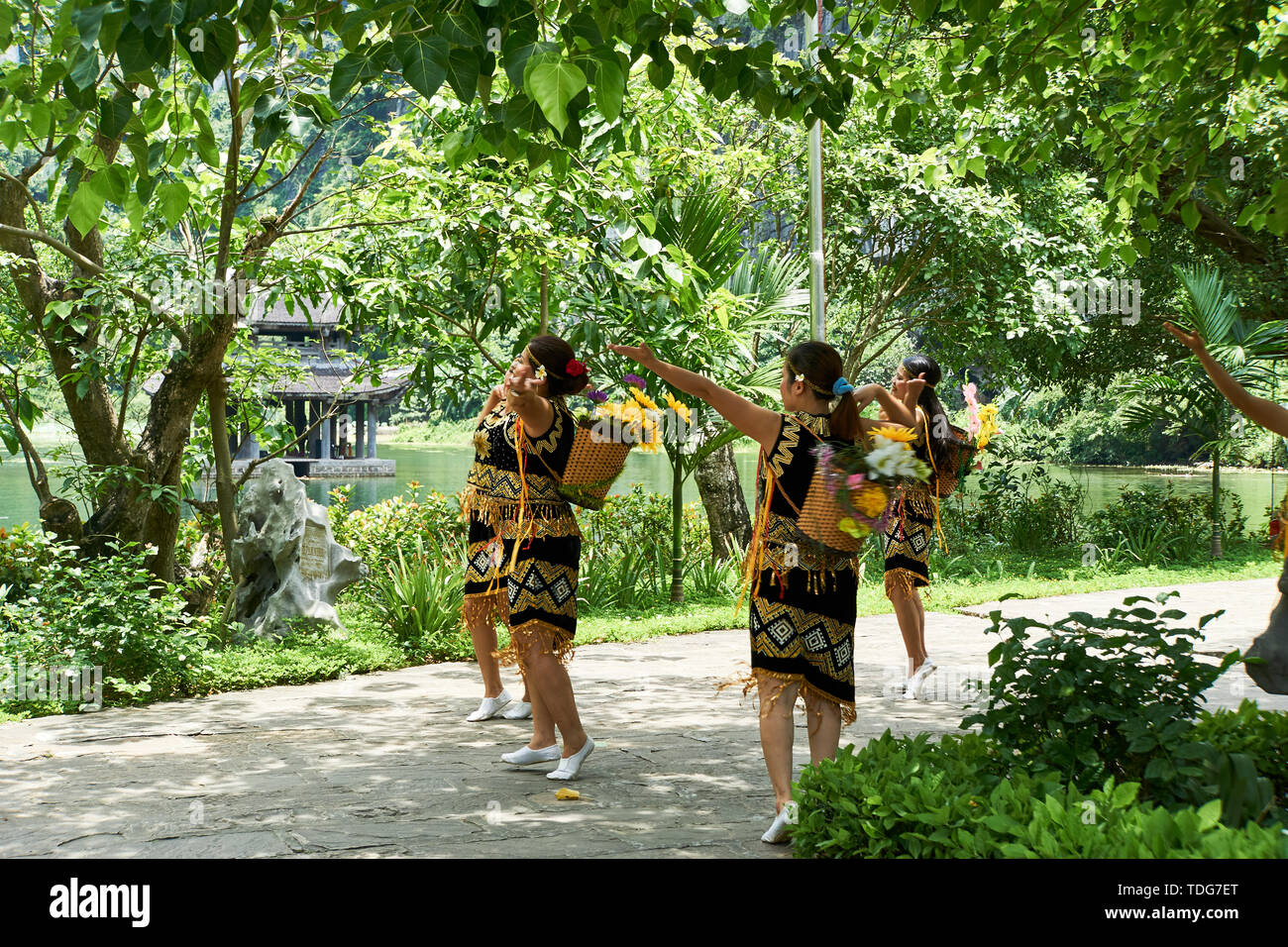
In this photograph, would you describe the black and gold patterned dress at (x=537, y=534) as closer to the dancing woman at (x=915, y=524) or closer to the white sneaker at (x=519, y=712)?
the white sneaker at (x=519, y=712)

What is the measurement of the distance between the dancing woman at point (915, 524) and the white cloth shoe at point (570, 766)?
2.09m

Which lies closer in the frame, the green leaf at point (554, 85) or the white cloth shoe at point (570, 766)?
the green leaf at point (554, 85)

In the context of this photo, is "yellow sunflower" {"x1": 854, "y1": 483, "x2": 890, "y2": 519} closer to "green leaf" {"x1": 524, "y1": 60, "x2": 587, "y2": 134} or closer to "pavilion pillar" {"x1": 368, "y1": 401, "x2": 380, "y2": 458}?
"green leaf" {"x1": 524, "y1": 60, "x2": 587, "y2": 134}

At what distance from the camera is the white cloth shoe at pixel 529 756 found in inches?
183

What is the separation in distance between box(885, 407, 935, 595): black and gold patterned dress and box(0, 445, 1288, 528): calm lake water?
10.1 meters

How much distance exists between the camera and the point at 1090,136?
237 inches

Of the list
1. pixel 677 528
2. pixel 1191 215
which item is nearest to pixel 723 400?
pixel 1191 215

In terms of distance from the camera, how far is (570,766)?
448 centimetres

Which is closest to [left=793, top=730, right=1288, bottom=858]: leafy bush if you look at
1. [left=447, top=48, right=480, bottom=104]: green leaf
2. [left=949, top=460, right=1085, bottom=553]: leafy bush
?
[left=447, top=48, right=480, bottom=104]: green leaf

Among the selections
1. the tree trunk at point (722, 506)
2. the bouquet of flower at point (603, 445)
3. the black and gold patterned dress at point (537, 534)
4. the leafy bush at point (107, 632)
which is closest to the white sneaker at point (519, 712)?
the black and gold patterned dress at point (537, 534)

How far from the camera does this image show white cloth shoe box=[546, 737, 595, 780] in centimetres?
446

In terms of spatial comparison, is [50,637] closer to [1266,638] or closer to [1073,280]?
[1266,638]

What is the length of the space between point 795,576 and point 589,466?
1111mm

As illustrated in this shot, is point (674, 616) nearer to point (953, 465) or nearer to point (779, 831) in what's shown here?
point (953, 465)
